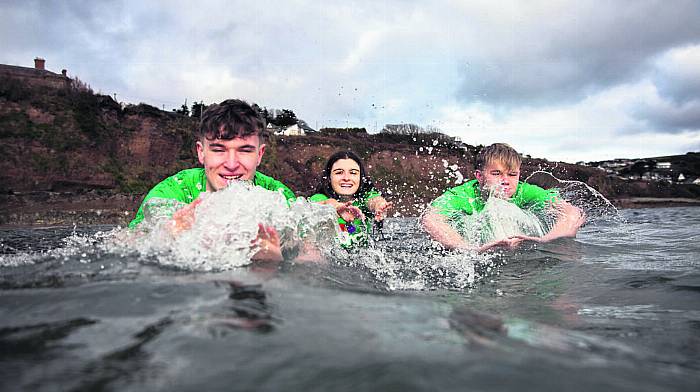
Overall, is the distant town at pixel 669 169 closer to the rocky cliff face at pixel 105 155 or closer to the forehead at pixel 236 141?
the rocky cliff face at pixel 105 155

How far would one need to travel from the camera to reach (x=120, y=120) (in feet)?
84.6

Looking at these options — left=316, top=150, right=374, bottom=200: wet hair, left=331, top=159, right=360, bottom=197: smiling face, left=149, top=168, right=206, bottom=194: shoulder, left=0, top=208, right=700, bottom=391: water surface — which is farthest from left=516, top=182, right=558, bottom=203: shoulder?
left=149, top=168, right=206, bottom=194: shoulder

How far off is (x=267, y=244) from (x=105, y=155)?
950 inches

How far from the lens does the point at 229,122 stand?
4.43 m

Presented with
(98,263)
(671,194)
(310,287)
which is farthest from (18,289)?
(671,194)

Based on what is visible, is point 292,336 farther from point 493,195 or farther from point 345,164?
point 493,195

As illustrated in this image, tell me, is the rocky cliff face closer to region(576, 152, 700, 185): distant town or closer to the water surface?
the water surface

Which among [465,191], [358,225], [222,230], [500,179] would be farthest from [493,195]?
[222,230]

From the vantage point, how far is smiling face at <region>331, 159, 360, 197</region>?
648 centimetres

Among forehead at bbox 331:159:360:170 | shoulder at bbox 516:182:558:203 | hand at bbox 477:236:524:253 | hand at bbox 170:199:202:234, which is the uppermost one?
forehead at bbox 331:159:360:170

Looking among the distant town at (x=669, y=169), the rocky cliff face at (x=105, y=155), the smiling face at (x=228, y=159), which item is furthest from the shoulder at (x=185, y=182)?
the distant town at (x=669, y=169)

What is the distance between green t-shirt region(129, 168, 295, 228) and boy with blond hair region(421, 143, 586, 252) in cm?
233

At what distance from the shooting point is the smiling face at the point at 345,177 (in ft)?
21.3

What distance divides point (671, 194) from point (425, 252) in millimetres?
49802
